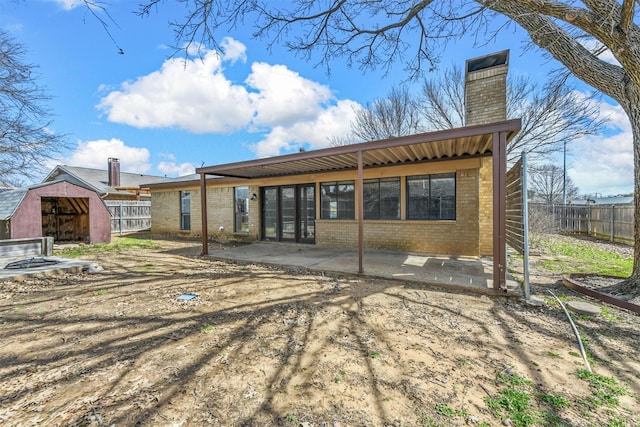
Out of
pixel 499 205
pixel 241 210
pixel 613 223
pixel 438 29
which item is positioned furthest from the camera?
pixel 241 210

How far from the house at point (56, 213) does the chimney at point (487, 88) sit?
13.9m

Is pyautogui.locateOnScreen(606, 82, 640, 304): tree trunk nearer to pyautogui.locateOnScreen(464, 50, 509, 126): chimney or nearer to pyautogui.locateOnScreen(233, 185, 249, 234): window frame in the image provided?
pyautogui.locateOnScreen(464, 50, 509, 126): chimney

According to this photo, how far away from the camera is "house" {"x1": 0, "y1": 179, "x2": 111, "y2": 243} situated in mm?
9117

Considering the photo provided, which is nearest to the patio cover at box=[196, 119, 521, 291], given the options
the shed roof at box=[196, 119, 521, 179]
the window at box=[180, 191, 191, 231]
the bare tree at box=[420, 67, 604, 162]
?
the shed roof at box=[196, 119, 521, 179]

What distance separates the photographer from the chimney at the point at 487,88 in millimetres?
7875

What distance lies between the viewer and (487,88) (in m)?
8.00

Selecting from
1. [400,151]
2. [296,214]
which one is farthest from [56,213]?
[400,151]

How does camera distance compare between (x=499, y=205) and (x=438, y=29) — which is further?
(x=438, y=29)

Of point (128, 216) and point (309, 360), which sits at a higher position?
point (128, 216)

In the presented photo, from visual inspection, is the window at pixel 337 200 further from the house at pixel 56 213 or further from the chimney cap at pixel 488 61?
the house at pixel 56 213

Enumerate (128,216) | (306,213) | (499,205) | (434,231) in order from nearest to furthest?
(499,205)
(434,231)
(306,213)
(128,216)

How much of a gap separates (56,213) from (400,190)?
14196 millimetres

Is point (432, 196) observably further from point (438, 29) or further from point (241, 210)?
point (241, 210)

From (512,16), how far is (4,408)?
8.03m
